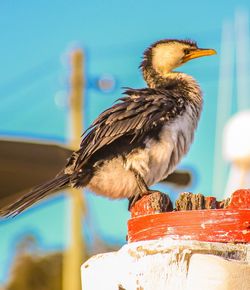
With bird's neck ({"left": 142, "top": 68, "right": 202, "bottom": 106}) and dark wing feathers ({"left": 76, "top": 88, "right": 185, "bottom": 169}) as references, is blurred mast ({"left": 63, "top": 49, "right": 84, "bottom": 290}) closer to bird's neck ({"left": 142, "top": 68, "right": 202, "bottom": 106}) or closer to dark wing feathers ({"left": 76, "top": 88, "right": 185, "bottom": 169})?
bird's neck ({"left": 142, "top": 68, "right": 202, "bottom": 106})

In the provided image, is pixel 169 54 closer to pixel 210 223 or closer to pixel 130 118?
pixel 130 118

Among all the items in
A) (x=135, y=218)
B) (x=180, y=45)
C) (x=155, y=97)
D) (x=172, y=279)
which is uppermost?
(x=180, y=45)

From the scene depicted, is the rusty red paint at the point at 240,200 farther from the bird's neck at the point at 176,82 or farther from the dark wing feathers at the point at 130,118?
the bird's neck at the point at 176,82

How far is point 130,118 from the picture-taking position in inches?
204

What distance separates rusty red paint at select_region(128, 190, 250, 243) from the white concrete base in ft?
0.15

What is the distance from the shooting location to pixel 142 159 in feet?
17.6

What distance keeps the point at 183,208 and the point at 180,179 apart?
519cm

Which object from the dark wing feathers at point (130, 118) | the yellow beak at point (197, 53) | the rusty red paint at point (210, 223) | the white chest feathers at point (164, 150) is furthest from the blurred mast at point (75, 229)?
the rusty red paint at point (210, 223)

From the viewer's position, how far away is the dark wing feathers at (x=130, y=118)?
513 centimetres

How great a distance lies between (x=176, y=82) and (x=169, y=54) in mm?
437

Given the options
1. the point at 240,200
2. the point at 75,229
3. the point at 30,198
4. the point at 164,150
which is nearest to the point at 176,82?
the point at 164,150

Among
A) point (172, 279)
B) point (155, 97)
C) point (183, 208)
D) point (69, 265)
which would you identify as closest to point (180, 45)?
point (155, 97)

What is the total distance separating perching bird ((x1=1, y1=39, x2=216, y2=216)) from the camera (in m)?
5.17

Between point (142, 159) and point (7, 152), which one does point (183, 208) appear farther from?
point (7, 152)
